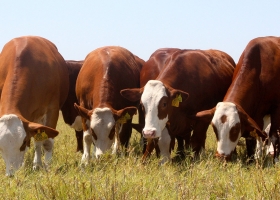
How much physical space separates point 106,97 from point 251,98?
266 centimetres

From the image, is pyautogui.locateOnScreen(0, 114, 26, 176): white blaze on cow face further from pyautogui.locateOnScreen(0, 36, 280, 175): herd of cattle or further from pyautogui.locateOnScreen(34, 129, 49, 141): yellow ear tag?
pyautogui.locateOnScreen(34, 129, 49, 141): yellow ear tag

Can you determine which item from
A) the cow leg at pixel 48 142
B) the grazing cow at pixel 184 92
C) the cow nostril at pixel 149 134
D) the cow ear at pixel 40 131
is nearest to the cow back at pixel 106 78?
the grazing cow at pixel 184 92

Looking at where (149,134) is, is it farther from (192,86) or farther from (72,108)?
(72,108)

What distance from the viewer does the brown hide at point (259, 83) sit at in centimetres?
907

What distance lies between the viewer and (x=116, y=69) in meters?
10.2

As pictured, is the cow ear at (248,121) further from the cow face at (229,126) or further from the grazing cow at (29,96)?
the grazing cow at (29,96)

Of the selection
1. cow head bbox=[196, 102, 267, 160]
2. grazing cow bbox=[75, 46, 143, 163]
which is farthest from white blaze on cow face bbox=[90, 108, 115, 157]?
cow head bbox=[196, 102, 267, 160]

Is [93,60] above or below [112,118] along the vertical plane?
above

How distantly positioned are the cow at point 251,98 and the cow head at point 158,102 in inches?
20.4

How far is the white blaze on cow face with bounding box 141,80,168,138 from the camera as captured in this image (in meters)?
8.38

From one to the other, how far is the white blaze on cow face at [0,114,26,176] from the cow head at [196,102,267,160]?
10.2 ft

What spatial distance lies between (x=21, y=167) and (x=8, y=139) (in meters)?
0.50

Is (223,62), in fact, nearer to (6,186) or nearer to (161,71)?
(161,71)

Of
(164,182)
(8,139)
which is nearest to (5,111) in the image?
(8,139)
